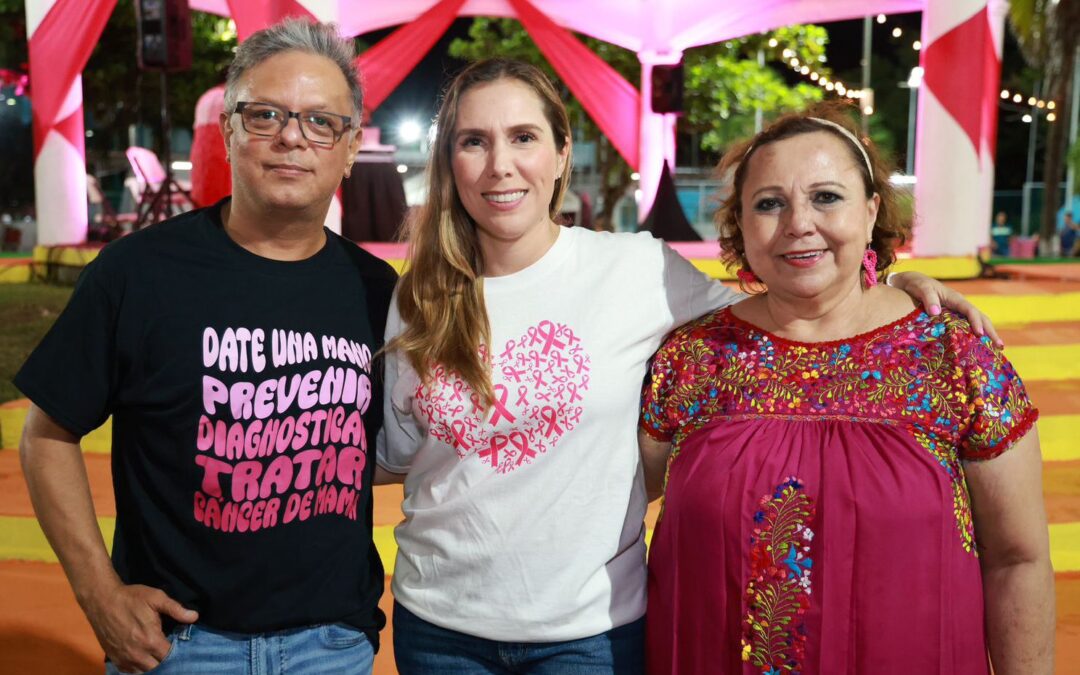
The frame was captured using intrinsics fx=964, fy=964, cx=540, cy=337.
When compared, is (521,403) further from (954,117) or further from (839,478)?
(954,117)

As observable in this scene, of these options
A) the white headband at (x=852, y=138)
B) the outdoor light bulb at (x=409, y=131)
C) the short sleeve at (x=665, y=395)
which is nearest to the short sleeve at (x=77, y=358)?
the short sleeve at (x=665, y=395)

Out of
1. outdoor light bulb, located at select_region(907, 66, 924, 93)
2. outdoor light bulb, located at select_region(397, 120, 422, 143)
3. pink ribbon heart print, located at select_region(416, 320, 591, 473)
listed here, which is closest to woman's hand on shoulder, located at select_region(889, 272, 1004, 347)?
pink ribbon heart print, located at select_region(416, 320, 591, 473)

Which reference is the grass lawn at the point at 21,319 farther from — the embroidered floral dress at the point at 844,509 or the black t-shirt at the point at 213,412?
the embroidered floral dress at the point at 844,509

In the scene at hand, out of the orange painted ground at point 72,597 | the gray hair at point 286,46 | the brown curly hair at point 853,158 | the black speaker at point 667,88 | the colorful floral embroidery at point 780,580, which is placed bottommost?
the orange painted ground at point 72,597

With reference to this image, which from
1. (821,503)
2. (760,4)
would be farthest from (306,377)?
(760,4)

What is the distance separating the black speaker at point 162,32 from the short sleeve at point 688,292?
7716mm

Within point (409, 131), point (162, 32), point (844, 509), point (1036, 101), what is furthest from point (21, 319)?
point (1036, 101)

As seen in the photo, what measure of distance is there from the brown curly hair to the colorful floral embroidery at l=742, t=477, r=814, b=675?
55 cm

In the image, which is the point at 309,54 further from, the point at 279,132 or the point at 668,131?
the point at 668,131

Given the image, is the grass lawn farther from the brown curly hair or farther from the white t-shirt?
the brown curly hair

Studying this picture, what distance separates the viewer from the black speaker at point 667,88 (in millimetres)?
10422

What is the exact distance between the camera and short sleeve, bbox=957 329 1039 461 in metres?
1.60

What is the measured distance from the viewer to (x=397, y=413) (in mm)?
1916

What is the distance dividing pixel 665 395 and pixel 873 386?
0.38 metres
